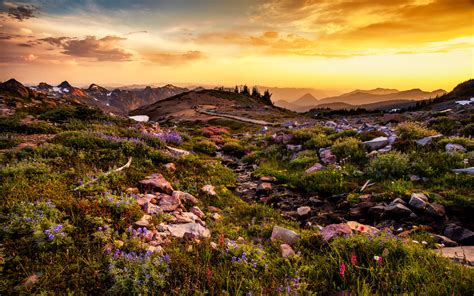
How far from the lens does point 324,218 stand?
6.80 m

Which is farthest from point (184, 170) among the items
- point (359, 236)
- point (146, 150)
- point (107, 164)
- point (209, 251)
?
point (359, 236)

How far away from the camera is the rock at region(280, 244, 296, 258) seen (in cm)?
443

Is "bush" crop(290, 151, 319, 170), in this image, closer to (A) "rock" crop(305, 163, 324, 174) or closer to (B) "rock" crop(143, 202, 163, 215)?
(A) "rock" crop(305, 163, 324, 174)

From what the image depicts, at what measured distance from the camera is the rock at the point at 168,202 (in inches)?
240

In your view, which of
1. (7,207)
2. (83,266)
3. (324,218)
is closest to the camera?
(83,266)

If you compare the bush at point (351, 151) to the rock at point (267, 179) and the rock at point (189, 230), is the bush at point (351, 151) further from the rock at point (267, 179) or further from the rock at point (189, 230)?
the rock at point (189, 230)

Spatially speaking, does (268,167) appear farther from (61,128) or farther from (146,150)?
(61,128)

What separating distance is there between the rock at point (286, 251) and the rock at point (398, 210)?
3.24 metres

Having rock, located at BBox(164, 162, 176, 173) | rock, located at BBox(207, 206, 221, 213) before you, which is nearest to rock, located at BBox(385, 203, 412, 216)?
rock, located at BBox(207, 206, 221, 213)

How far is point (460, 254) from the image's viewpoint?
14.2 ft

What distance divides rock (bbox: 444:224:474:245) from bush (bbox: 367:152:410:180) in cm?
291

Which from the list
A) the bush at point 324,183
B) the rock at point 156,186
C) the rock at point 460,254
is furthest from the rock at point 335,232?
the rock at point 156,186

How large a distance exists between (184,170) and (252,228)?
4270 mm

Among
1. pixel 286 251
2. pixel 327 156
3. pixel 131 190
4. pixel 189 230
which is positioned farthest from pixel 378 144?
pixel 131 190
